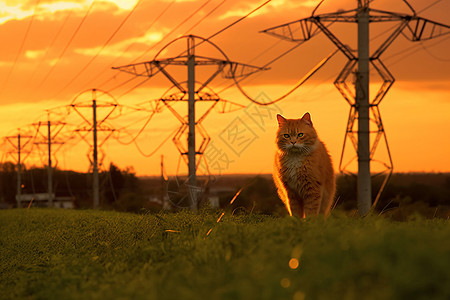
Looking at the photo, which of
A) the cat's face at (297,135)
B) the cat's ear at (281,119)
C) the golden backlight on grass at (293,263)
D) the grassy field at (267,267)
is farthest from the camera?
the cat's ear at (281,119)

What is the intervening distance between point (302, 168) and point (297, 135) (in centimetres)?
54

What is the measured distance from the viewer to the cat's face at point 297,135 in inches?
342

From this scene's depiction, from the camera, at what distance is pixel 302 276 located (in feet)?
13.3

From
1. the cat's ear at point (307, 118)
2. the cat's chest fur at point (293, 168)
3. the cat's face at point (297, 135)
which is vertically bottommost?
the cat's chest fur at point (293, 168)

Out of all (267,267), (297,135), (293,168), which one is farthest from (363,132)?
(267,267)

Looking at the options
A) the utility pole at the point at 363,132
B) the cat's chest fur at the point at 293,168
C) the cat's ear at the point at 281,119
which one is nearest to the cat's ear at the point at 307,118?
the cat's ear at the point at 281,119

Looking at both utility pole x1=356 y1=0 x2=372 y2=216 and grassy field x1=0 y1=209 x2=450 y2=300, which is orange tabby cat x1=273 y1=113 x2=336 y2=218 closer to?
grassy field x1=0 y1=209 x2=450 y2=300

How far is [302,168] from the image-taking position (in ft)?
27.9

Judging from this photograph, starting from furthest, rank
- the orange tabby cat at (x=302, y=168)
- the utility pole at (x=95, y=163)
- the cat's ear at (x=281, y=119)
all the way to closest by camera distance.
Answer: the utility pole at (x=95, y=163), the cat's ear at (x=281, y=119), the orange tabby cat at (x=302, y=168)

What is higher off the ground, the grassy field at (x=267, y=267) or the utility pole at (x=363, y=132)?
the utility pole at (x=363, y=132)

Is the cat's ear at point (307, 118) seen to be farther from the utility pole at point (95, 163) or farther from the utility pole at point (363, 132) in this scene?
the utility pole at point (95, 163)

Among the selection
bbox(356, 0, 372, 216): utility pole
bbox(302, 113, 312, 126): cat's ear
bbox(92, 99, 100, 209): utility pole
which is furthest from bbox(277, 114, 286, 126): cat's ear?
bbox(92, 99, 100, 209): utility pole

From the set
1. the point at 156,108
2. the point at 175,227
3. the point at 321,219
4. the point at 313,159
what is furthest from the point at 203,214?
the point at 156,108

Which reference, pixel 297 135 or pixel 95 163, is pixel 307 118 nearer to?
pixel 297 135
